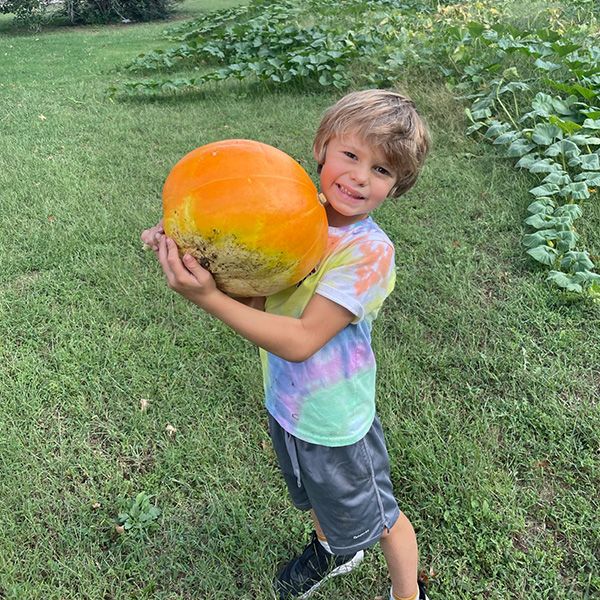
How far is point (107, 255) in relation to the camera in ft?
13.3

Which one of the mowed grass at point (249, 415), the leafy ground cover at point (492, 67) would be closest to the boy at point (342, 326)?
the mowed grass at point (249, 415)

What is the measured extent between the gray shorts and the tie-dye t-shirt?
0.19ft

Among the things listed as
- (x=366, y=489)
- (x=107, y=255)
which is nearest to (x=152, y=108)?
(x=107, y=255)

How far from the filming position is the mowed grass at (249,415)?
2.16 metres

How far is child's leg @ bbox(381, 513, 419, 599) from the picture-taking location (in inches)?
73.0

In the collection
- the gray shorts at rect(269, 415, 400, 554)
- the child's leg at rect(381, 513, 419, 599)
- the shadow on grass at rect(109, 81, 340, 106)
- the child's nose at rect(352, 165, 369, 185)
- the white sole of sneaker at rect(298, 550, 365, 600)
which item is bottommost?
the white sole of sneaker at rect(298, 550, 365, 600)

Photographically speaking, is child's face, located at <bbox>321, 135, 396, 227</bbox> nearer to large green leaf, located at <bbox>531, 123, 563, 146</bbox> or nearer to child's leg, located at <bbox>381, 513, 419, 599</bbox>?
child's leg, located at <bbox>381, 513, 419, 599</bbox>

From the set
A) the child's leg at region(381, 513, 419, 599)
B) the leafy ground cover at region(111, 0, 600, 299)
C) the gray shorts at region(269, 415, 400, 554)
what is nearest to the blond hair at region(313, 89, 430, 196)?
the gray shorts at region(269, 415, 400, 554)

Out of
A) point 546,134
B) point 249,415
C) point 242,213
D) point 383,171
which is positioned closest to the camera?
point 242,213

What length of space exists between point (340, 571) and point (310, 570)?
0.11m

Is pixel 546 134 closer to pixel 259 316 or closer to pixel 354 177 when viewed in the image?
pixel 354 177

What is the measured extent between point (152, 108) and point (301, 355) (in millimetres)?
6729

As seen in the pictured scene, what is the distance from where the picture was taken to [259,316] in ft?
4.53

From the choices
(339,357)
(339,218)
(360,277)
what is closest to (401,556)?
(339,357)
